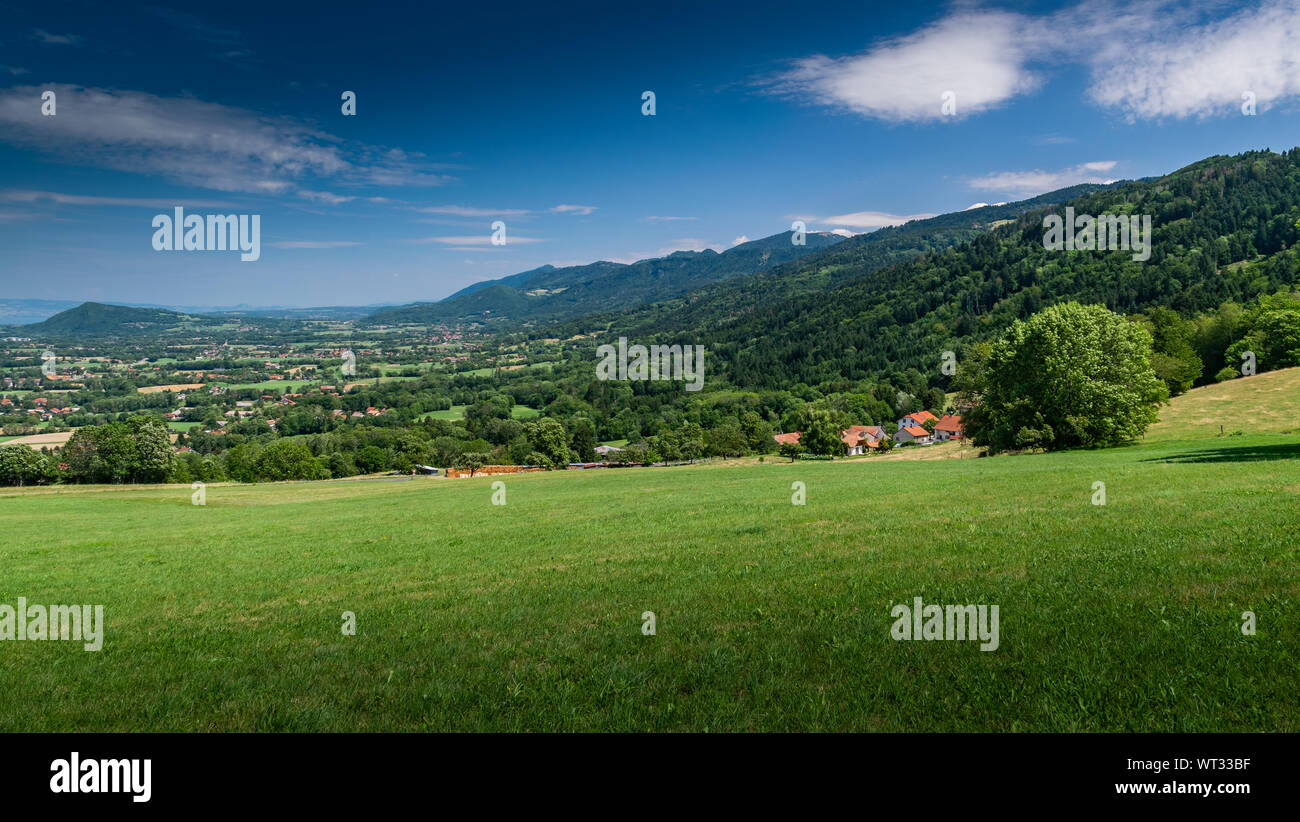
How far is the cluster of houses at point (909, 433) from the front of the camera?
127688mm

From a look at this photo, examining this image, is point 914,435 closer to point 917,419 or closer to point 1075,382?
point 917,419

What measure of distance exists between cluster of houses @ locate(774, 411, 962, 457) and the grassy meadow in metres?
104

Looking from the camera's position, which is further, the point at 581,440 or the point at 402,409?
the point at 402,409

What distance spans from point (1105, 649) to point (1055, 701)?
5.23 feet

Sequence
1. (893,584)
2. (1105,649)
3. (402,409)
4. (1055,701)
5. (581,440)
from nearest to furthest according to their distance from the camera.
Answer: (1055,701)
(1105,649)
(893,584)
(581,440)
(402,409)

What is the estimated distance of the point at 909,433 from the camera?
155750mm

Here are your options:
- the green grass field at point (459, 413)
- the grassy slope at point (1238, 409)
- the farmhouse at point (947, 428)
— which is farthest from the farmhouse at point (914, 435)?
the green grass field at point (459, 413)

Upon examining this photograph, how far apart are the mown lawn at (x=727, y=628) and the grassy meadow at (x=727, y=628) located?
0.15 feet

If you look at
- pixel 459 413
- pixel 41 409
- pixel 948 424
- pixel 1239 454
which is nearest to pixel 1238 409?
pixel 1239 454

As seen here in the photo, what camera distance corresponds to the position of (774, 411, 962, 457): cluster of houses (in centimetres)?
12769

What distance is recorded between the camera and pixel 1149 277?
155750 millimetres

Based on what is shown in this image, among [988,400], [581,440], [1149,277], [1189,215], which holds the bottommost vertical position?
[581,440]
